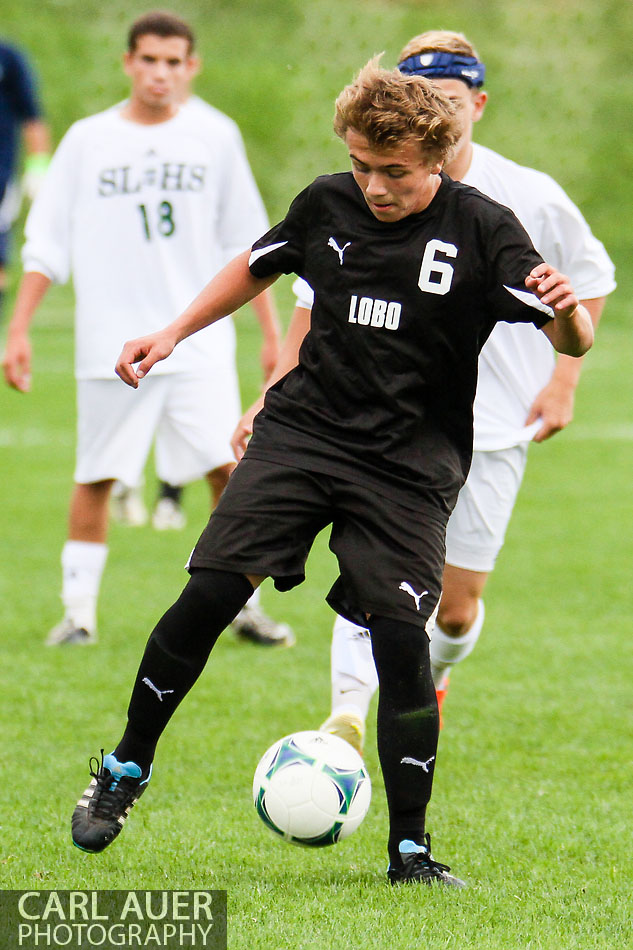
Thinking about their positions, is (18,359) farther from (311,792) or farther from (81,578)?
(311,792)

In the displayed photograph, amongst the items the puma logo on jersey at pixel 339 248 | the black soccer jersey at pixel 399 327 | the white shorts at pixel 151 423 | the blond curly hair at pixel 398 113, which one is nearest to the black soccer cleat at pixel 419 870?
the black soccer jersey at pixel 399 327

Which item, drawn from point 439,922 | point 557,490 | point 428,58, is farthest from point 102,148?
point 557,490

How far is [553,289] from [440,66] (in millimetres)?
1367

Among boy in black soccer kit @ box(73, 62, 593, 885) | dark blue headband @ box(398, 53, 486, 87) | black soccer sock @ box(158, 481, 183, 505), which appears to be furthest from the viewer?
black soccer sock @ box(158, 481, 183, 505)

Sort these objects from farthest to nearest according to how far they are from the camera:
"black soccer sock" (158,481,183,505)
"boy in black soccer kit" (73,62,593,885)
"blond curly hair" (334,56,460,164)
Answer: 1. "black soccer sock" (158,481,183,505)
2. "boy in black soccer kit" (73,62,593,885)
3. "blond curly hair" (334,56,460,164)

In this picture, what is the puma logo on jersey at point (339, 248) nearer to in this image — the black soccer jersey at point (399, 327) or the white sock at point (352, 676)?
the black soccer jersey at point (399, 327)

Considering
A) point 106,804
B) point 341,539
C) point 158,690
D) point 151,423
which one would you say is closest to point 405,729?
point 341,539

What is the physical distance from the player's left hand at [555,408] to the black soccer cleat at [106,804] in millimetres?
1643

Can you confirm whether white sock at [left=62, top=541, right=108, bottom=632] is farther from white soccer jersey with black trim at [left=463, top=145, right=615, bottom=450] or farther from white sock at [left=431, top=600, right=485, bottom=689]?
white soccer jersey with black trim at [left=463, top=145, right=615, bottom=450]

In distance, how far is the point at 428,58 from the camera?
426cm

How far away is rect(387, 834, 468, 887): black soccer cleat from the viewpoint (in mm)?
3336

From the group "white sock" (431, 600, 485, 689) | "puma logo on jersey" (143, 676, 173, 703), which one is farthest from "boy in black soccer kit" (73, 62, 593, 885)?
"white sock" (431, 600, 485, 689)

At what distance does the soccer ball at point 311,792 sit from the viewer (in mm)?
3375

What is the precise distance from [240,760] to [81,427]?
204 cm
